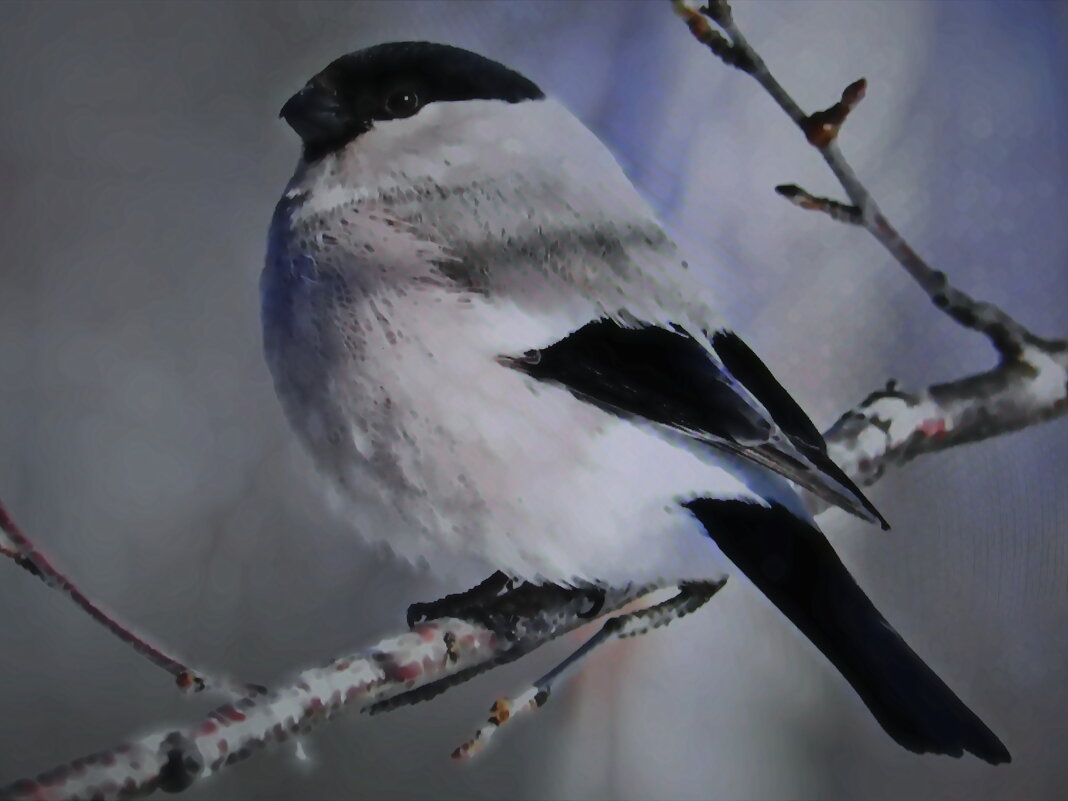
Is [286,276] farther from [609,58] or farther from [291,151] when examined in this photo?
[609,58]

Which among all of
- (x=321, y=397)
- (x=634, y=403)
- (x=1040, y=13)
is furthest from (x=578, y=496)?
(x=1040, y=13)

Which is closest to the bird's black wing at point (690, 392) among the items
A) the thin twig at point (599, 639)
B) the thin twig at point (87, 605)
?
the thin twig at point (599, 639)

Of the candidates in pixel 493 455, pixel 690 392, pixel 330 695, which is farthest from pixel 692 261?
pixel 330 695

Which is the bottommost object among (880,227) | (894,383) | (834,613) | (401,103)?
(834,613)

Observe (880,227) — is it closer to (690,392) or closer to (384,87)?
(690,392)

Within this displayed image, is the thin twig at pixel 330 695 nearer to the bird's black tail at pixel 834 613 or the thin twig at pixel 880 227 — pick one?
the bird's black tail at pixel 834 613

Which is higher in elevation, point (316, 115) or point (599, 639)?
point (316, 115)
